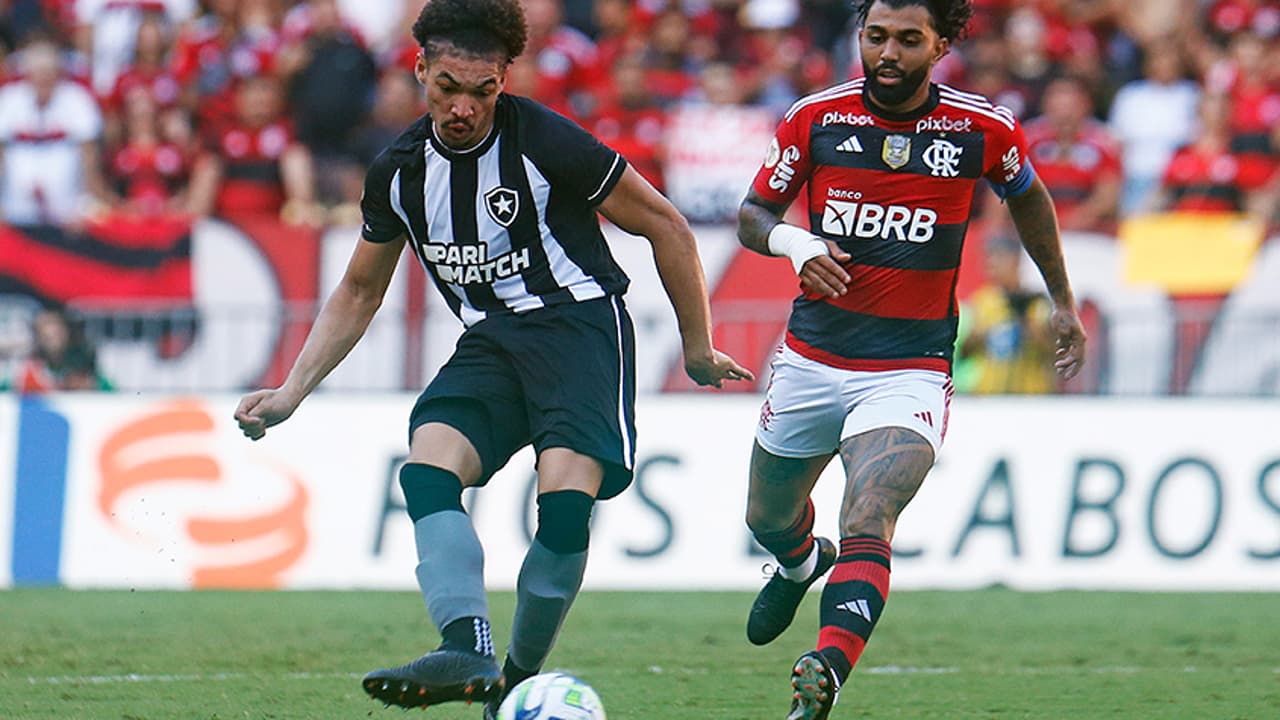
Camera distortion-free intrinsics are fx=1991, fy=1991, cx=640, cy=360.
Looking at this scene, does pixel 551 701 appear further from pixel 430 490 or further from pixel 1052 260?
pixel 1052 260

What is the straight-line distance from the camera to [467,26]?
592 cm

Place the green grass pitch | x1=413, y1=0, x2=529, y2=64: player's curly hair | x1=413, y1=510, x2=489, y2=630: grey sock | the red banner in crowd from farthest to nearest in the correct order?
the red banner in crowd → the green grass pitch → x1=413, y1=0, x2=529, y2=64: player's curly hair → x1=413, y1=510, x2=489, y2=630: grey sock

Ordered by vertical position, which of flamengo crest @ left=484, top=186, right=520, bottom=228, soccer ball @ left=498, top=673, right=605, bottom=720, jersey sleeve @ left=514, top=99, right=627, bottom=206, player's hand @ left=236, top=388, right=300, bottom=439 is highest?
jersey sleeve @ left=514, top=99, right=627, bottom=206

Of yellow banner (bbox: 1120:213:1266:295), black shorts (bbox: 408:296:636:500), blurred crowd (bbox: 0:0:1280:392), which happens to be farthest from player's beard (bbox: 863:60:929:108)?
yellow banner (bbox: 1120:213:1266:295)

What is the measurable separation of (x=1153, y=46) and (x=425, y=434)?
11.6m

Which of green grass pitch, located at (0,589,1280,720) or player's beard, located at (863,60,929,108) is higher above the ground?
player's beard, located at (863,60,929,108)

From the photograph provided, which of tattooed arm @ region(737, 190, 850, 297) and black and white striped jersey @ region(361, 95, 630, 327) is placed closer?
black and white striped jersey @ region(361, 95, 630, 327)

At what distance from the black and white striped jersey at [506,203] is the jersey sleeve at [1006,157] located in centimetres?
144

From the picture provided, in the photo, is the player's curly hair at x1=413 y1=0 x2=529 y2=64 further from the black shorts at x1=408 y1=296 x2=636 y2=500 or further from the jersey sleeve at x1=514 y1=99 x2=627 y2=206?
the black shorts at x1=408 y1=296 x2=636 y2=500

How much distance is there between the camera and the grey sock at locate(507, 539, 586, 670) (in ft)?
19.9

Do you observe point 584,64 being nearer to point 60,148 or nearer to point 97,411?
point 60,148

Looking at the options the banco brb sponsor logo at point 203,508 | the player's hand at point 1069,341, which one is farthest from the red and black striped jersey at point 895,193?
the banco brb sponsor logo at point 203,508

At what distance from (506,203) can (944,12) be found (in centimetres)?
174

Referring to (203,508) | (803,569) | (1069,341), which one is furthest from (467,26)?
(203,508)
